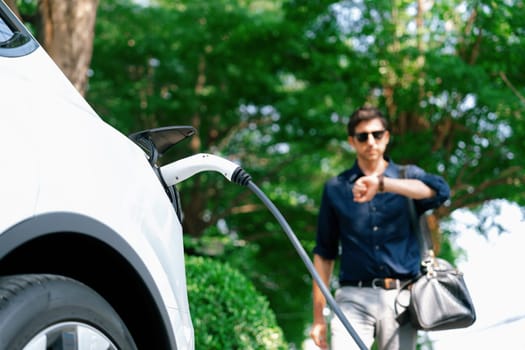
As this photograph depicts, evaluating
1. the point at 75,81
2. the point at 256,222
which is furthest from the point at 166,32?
the point at 75,81

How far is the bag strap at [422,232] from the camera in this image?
406 centimetres

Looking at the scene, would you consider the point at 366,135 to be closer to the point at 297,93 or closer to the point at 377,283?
the point at 377,283

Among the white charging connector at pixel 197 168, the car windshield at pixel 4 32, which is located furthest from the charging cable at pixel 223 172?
the car windshield at pixel 4 32

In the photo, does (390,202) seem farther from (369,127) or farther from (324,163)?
(324,163)

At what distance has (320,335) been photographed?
4312mm

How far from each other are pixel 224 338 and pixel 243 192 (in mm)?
12339

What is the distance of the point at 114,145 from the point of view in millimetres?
2311

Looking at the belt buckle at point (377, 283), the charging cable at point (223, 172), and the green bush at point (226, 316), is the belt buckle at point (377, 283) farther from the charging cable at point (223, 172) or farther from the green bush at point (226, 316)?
the green bush at point (226, 316)

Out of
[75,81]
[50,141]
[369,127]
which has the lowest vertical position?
[50,141]

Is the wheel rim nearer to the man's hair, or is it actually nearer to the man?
the man

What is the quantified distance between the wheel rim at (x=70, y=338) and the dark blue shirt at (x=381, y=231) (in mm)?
2181

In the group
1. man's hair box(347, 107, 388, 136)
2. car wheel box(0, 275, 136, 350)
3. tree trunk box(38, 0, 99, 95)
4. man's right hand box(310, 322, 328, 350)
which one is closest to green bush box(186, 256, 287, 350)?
man's right hand box(310, 322, 328, 350)

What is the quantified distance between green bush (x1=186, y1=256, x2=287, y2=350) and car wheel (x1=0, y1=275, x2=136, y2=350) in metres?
3.52

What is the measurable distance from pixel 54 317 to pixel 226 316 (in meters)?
3.87
